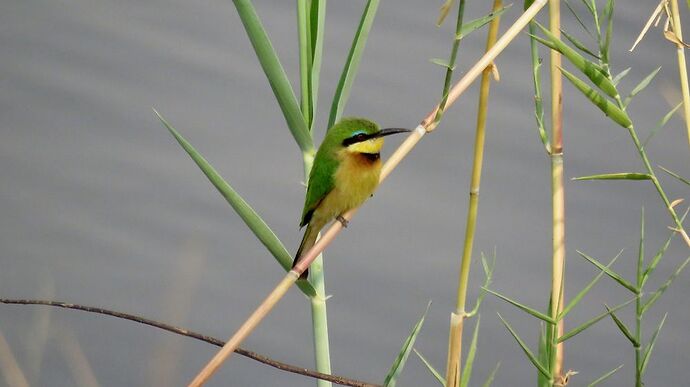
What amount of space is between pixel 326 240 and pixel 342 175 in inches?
18.4

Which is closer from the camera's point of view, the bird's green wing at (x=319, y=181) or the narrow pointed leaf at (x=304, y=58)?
the narrow pointed leaf at (x=304, y=58)

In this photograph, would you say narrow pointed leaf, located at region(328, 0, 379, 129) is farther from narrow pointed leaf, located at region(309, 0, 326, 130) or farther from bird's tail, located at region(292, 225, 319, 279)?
bird's tail, located at region(292, 225, 319, 279)

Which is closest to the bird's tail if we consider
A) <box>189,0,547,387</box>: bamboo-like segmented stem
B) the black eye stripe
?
the black eye stripe

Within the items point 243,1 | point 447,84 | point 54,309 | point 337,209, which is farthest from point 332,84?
point 447,84

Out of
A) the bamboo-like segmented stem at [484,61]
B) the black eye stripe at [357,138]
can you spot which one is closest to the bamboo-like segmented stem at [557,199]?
the bamboo-like segmented stem at [484,61]

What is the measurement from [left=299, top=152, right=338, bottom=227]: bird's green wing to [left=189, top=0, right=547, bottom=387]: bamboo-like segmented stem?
1.21 ft

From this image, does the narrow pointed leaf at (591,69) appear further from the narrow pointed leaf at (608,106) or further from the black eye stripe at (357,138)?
the black eye stripe at (357,138)

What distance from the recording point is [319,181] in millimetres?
1636

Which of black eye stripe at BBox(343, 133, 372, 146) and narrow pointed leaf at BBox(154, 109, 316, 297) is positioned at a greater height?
black eye stripe at BBox(343, 133, 372, 146)

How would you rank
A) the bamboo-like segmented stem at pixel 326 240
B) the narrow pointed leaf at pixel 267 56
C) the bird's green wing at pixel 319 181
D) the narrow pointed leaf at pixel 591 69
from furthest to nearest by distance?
the bird's green wing at pixel 319 181
the narrow pointed leaf at pixel 267 56
the narrow pointed leaf at pixel 591 69
the bamboo-like segmented stem at pixel 326 240

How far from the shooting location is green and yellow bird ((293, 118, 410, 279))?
1622 mm

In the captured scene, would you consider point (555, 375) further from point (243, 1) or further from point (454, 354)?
point (243, 1)

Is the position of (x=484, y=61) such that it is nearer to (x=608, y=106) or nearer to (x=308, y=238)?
(x=608, y=106)

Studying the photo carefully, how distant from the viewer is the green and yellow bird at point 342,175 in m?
1.62
